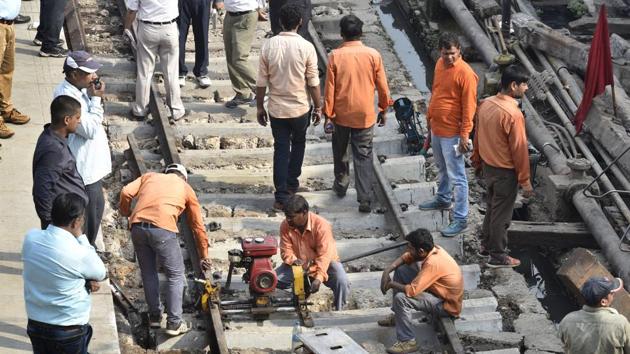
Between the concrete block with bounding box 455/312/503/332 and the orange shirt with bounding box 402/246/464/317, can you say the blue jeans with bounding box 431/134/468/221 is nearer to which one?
the concrete block with bounding box 455/312/503/332

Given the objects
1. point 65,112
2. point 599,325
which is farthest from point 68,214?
point 599,325

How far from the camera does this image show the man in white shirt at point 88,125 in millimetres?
10283

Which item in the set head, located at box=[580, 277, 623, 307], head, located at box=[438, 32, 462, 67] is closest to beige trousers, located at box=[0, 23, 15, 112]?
head, located at box=[438, 32, 462, 67]

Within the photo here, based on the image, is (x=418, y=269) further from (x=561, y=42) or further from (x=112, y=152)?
(x=561, y=42)

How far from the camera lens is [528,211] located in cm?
1388

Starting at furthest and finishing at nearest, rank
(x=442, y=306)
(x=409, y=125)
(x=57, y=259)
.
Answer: (x=409, y=125)
(x=442, y=306)
(x=57, y=259)

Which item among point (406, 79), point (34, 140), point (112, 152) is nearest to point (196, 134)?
point (112, 152)

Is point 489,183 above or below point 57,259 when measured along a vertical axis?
below

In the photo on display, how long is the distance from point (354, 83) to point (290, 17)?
0.86 metres

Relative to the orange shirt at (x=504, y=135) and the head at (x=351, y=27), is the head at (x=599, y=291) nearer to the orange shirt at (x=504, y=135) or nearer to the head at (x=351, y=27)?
the orange shirt at (x=504, y=135)

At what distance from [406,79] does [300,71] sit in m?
4.03

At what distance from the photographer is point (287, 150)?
40.3ft

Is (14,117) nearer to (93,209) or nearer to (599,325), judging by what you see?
(93,209)

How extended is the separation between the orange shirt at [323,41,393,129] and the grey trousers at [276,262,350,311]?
176 centimetres
